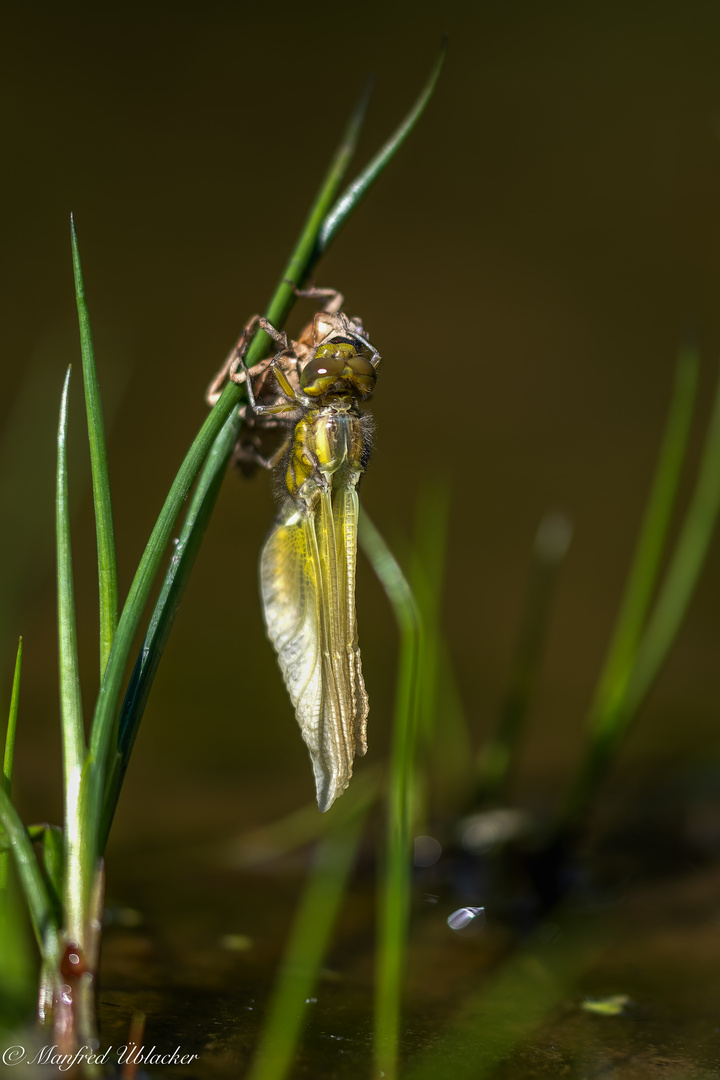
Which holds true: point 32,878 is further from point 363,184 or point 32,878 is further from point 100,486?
point 363,184

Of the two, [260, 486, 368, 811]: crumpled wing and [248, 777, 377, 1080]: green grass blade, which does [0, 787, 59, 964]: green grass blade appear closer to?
[248, 777, 377, 1080]: green grass blade

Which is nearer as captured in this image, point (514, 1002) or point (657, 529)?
point (514, 1002)

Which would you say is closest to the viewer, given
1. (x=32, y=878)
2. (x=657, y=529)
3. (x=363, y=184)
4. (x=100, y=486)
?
(x=32, y=878)

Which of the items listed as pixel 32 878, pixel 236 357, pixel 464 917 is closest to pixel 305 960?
pixel 32 878

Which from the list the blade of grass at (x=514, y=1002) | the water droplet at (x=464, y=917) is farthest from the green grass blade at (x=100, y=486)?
the water droplet at (x=464, y=917)

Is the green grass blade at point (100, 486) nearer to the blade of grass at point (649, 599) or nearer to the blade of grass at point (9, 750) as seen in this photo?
the blade of grass at point (9, 750)

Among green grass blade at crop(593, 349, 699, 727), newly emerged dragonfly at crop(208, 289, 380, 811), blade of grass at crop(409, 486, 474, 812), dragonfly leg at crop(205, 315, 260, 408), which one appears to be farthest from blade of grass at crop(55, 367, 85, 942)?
green grass blade at crop(593, 349, 699, 727)
